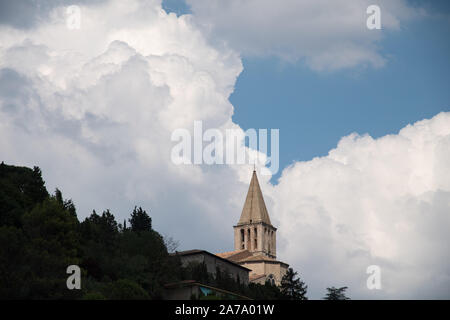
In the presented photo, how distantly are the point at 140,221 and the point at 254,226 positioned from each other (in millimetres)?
60692

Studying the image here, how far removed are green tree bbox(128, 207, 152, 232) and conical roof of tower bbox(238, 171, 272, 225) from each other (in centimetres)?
6004

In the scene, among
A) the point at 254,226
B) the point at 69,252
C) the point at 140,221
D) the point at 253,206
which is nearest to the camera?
the point at 69,252

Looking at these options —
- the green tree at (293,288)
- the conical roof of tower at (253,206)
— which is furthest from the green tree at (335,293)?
the conical roof of tower at (253,206)

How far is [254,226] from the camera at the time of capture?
141375 millimetres

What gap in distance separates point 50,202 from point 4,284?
42.2 ft

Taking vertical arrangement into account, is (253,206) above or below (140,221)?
above

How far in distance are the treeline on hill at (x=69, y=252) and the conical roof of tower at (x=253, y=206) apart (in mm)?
55846

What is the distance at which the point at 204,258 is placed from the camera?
94.9 meters

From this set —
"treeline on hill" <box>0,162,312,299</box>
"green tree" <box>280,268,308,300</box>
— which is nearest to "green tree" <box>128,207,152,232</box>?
"treeline on hill" <box>0,162,312,299</box>

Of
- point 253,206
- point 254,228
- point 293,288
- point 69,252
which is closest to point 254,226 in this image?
point 254,228

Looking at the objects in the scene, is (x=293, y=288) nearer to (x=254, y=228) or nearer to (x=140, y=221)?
(x=140, y=221)

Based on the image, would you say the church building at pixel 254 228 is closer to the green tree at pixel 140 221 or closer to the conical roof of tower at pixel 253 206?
the conical roof of tower at pixel 253 206
